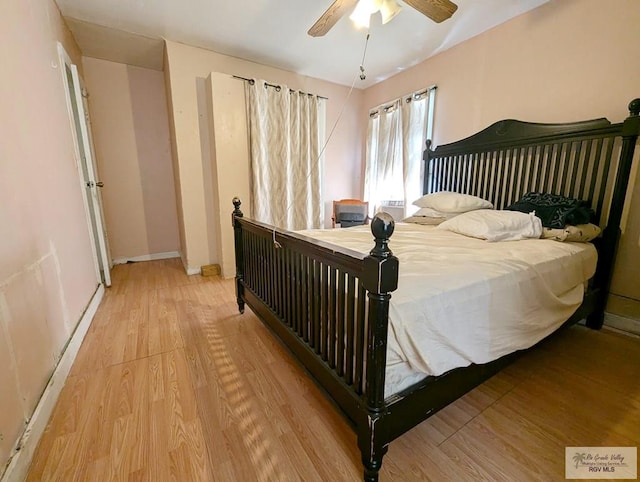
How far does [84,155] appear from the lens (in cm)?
258

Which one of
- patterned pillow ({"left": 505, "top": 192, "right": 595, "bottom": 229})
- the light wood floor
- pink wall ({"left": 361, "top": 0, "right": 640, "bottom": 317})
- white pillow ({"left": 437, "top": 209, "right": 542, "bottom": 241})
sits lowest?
the light wood floor

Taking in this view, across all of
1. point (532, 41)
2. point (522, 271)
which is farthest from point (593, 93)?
point (522, 271)

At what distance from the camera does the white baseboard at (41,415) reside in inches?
37.4

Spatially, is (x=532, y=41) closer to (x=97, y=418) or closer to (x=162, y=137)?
(x=97, y=418)

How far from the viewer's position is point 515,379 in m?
1.51

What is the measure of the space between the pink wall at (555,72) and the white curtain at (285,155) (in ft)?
5.10

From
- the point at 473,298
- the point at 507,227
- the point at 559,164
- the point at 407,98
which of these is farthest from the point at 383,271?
the point at 407,98

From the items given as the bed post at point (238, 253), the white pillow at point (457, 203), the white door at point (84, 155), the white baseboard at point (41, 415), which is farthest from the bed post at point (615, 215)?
the white door at point (84, 155)

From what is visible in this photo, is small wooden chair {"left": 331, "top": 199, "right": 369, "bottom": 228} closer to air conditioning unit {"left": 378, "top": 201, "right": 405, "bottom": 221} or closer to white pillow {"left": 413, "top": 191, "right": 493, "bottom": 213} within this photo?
air conditioning unit {"left": 378, "top": 201, "right": 405, "bottom": 221}

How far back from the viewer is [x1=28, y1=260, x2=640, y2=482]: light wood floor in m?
1.03

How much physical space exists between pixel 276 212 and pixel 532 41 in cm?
286

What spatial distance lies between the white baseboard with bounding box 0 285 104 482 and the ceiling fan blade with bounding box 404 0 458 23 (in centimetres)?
285

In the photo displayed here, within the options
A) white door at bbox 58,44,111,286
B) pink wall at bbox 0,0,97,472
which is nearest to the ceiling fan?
pink wall at bbox 0,0,97,472

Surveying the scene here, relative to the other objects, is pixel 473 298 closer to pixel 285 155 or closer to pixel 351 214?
pixel 351 214
